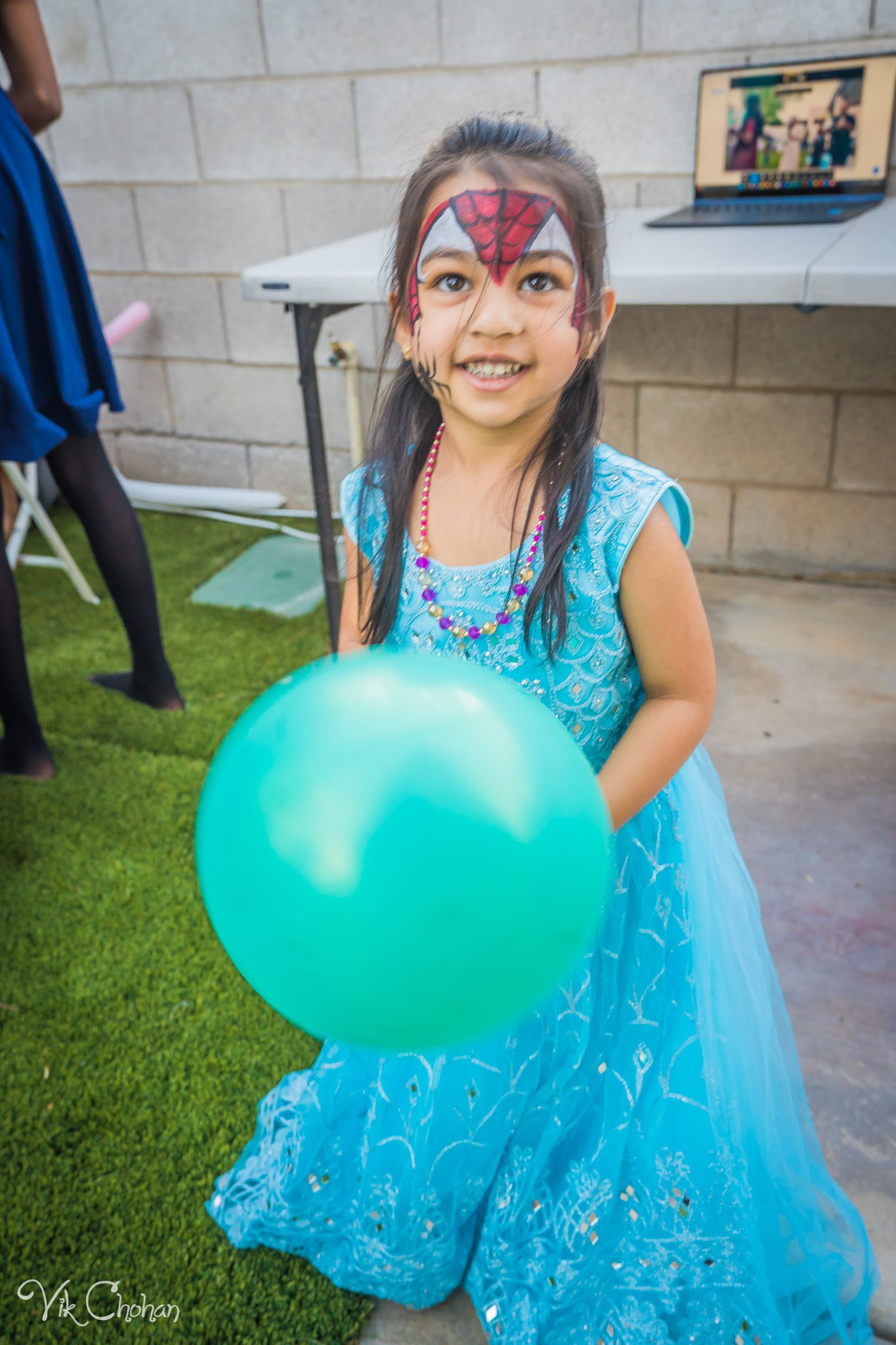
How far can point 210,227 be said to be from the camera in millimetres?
3342

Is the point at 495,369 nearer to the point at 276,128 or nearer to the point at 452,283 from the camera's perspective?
the point at 452,283

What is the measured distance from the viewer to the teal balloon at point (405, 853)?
0.61 meters

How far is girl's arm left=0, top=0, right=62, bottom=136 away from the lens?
196 centimetres

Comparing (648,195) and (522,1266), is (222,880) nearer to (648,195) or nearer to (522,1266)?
(522,1266)

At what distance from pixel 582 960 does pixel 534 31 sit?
2.54 metres

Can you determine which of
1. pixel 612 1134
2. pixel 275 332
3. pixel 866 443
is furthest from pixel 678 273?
pixel 275 332

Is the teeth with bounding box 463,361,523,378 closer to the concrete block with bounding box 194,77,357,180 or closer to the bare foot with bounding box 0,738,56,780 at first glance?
the bare foot with bounding box 0,738,56,780

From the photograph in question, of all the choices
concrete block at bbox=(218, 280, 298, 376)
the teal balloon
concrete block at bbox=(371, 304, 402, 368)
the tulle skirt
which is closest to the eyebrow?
the teal balloon

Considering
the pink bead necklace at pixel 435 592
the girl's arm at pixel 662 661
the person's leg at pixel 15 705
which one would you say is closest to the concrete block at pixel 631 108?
the person's leg at pixel 15 705

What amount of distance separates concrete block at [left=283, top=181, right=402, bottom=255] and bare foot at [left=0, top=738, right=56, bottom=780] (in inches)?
71.9

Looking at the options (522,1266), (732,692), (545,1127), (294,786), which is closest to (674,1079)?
(545,1127)

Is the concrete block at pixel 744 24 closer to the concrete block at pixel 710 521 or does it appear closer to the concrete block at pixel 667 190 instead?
the concrete block at pixel 667 190

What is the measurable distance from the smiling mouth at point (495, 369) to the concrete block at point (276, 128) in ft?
8.08
